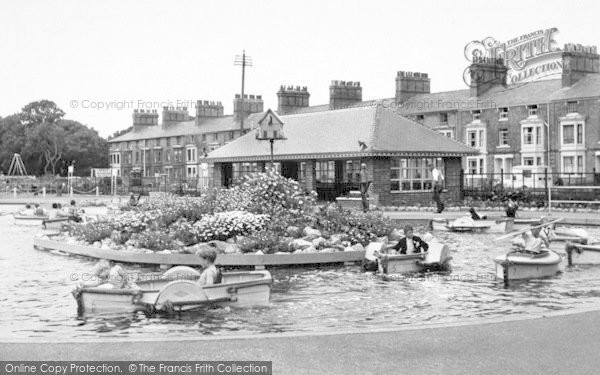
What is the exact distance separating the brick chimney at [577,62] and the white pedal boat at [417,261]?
43.4m

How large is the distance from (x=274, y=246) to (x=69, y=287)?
5581 millimetres

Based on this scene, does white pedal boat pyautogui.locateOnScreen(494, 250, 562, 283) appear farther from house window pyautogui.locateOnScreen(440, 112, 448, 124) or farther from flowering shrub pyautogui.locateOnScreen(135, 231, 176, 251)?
house window pyautogui.locateOnScreen(440, 112, 448, 124)

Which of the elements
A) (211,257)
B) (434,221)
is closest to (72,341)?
(211,257)

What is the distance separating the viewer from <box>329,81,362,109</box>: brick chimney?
7269 centimetres

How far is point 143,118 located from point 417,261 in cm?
8962

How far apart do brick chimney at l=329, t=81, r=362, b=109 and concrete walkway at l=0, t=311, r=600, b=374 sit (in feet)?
207

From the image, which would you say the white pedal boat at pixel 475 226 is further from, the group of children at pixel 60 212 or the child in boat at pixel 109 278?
the child in boat at pixel 109 278

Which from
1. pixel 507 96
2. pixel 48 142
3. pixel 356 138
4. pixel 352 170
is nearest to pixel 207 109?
pixel 48 142

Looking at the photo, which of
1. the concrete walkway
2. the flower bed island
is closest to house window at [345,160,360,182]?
the flower bed island

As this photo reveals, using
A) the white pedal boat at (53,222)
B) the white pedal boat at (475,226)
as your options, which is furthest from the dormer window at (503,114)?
the white pedal boat at (53,222)

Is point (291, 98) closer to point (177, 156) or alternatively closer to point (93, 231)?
point (177, 156)

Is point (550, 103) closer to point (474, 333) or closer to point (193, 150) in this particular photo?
point (193, 150)

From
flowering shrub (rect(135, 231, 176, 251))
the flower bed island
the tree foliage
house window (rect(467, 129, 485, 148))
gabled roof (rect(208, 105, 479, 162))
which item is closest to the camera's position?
the flower bed island

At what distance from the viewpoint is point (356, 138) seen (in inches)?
1769
